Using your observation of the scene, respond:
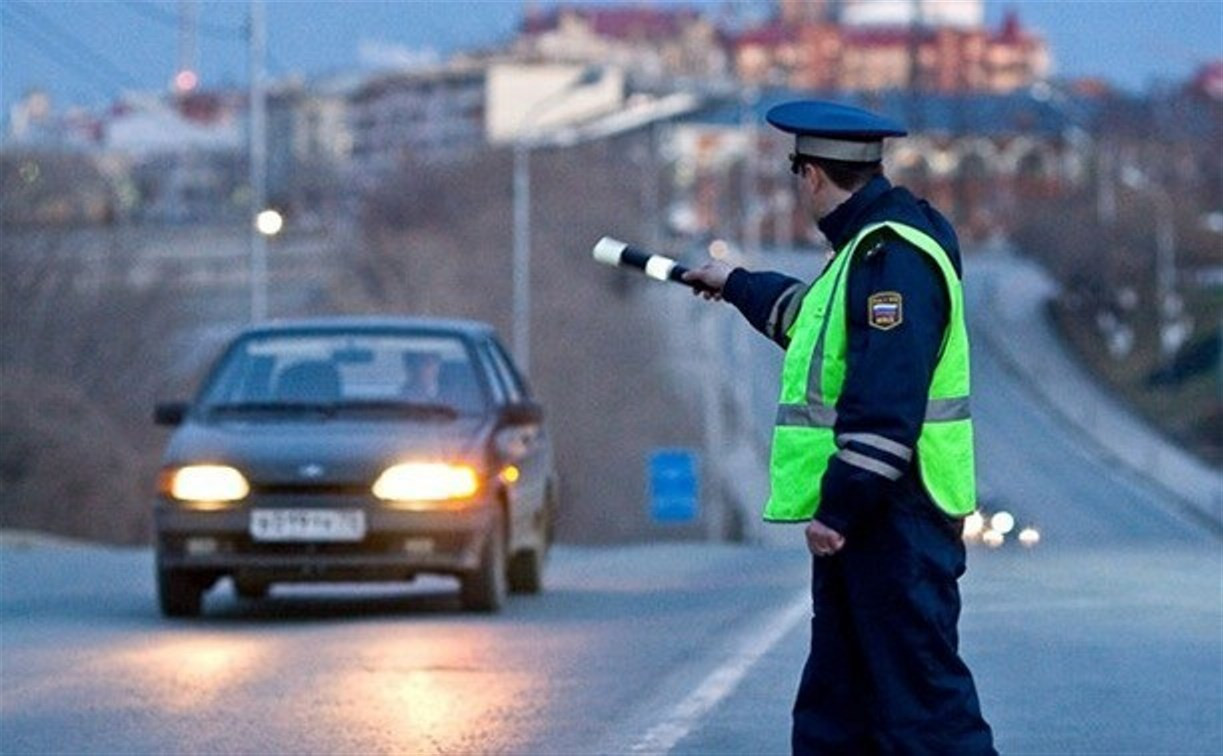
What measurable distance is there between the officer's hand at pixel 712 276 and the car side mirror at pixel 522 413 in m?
8.99

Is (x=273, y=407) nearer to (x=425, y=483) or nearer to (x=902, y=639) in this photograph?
(x=425, y=483)

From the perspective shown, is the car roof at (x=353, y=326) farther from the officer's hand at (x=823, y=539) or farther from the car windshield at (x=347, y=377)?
the officer's hand at (x=823, y=539)

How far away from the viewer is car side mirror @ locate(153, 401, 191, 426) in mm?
16656

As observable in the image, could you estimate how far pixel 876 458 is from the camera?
6785mm

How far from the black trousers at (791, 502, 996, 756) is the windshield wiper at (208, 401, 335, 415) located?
9.46 meters

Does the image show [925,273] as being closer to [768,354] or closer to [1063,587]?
[1063,587]

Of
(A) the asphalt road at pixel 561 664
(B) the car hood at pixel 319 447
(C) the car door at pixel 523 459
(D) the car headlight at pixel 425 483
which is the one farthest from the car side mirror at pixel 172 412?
(C) the car door at pixel 523 459

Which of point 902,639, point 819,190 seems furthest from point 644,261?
point 902,639

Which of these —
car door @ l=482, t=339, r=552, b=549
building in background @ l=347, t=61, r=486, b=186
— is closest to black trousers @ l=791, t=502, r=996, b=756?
car door @ l=482, t=339, r=552, b=549

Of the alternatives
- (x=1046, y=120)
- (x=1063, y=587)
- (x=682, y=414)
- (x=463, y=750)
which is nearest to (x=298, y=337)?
(x=1063, y=587)

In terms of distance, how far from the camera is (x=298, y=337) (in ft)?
56.1

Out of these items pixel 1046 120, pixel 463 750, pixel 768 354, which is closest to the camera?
pixel 463 750

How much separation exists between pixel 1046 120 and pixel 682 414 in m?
82.4

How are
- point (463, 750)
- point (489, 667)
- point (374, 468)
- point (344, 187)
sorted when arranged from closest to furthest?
point (463, 750), point (489, 667), point (374, 468), point (344, 187)
